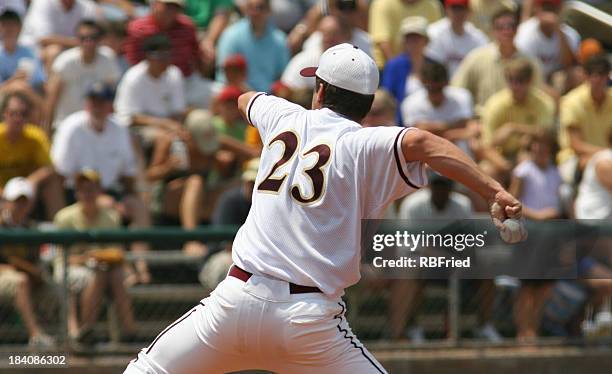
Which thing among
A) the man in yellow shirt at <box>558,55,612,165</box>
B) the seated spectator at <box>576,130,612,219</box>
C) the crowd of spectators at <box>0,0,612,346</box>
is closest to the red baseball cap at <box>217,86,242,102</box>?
the crowd of spectators at <box>0,0,612,346</box>

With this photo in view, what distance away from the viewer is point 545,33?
11.4m

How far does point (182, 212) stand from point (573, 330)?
3100mm

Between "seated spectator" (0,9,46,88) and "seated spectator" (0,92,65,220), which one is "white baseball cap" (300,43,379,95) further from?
"seated spectator" (0,9,46,88)

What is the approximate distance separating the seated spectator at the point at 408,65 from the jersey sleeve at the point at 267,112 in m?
4.94

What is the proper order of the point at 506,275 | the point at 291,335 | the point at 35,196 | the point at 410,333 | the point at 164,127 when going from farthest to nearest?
the point at 164,127
the point at 35,196
the point at 410,333
the point at 506,275
the point at 291,335

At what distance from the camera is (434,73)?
9.85m

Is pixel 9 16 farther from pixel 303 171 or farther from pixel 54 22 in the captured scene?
pixel 303 171

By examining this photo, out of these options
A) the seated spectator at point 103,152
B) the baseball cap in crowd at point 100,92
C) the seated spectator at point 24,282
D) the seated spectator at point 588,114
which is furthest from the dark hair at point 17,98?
the seated spectator at point 588,114

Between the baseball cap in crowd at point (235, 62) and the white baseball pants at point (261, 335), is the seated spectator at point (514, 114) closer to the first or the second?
the baseball cap in crowd at point (235, 62)

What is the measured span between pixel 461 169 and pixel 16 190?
5.05 m

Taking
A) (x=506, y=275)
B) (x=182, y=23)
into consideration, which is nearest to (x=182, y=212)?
(x=182, y=23)

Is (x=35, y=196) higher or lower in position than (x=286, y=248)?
lower

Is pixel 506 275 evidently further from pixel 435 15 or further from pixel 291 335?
pixel 435 15

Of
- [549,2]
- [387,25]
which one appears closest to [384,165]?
[387,25]
